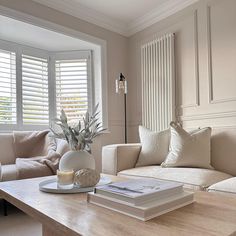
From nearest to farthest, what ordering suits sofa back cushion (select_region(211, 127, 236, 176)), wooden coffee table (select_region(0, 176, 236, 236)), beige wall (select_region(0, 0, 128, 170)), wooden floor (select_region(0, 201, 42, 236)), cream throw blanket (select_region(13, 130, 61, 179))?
wooden coffee table (select_region(0, 176, 236, 236)) → wooden floor (select_region(0, 201, 42, 236)) → sofa back cushion (select_region(211, 127, 236, 176)) → cream throw blanket (select_region(13, 130, 61, 179)) → beige wall (select_region(0, 0, 128, 170))

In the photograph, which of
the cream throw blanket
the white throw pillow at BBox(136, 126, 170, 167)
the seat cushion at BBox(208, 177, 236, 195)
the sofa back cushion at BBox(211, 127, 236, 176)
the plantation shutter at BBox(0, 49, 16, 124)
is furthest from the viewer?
the plantation shutter at BBox(0, 49, 16, 124)

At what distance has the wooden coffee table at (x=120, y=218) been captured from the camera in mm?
752

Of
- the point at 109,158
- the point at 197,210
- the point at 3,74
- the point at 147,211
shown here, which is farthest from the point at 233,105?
the point at 3,74

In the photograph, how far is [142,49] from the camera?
11.9ft

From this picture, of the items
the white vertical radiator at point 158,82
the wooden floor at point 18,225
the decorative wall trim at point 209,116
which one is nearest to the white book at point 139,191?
the wooden floor at point 18,225

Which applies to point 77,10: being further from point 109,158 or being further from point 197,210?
point 197,210

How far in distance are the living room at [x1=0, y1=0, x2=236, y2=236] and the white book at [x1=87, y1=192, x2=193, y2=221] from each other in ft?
2.72

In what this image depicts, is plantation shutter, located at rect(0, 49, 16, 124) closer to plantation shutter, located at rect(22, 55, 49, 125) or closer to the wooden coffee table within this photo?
plantation shutter, located at rect(22, 55, 49, 125)

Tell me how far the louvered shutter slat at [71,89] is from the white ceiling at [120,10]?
74 cm

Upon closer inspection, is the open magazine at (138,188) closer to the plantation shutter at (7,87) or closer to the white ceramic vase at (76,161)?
the white ceramic vase at (76,161)

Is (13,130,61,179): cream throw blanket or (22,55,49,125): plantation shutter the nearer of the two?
(13,130,61,179): cream throw blanket

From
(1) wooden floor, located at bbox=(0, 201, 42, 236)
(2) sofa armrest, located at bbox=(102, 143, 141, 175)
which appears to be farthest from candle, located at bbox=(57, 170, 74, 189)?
(2) sofa armrest, located at bbox=(102, 143, 141, 175)

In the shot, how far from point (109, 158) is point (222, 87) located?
143 centimetres

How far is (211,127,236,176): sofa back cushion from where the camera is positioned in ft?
7.36
